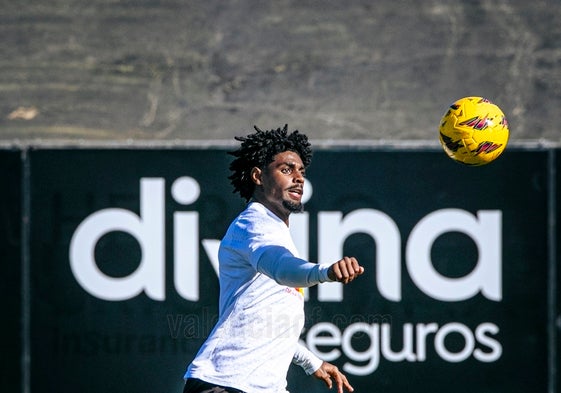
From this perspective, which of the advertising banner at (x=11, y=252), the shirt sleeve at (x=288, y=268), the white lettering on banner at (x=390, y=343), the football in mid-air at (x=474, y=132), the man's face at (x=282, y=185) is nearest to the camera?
the shirt sleeve at (x=288, y=268)

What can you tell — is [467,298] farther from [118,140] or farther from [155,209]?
[118,140]

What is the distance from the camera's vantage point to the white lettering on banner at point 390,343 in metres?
9.00

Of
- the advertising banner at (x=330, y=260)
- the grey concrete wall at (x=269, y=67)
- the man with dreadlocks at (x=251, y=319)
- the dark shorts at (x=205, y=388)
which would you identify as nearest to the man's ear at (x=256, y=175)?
the man with dreadlocks at (x=251, y=319)

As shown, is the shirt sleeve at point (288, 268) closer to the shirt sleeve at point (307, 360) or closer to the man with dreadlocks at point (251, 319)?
the man with dreadlocks at point (251, 319)

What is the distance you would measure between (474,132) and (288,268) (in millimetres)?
2602

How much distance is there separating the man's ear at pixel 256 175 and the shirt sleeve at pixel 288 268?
813mm

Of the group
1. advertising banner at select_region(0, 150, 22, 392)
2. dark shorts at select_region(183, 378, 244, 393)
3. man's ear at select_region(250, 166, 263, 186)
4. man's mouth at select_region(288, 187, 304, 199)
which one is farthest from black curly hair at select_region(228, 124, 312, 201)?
advertising banner at select_region(0, 150, 22, 392)

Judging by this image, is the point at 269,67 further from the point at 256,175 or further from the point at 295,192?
the point at 295,192

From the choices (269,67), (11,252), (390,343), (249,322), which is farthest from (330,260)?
(249,322)

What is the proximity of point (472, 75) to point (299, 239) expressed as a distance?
2.82 metres

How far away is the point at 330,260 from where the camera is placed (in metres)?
8.98

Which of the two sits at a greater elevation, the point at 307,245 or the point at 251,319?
the point at 307,245

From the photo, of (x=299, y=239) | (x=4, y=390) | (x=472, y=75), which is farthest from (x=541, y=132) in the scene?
(x=4, y=390)

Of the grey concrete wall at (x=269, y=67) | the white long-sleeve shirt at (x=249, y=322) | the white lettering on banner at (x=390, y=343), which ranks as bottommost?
the white lettering on banner at (x=390, y=343)
